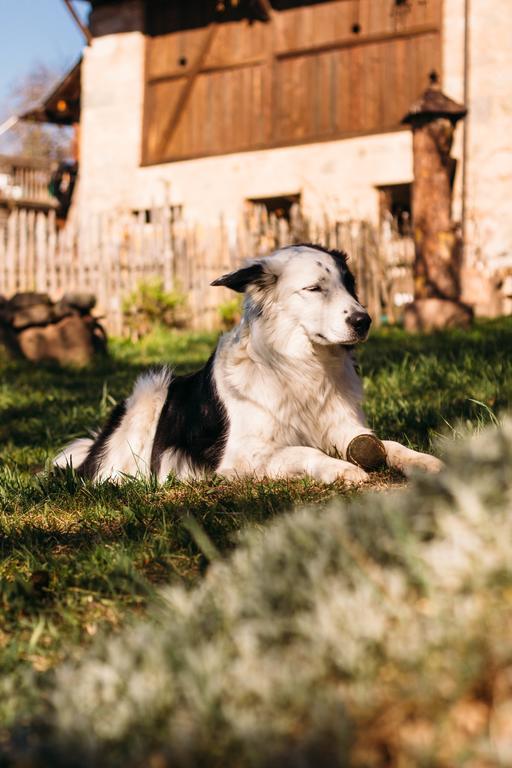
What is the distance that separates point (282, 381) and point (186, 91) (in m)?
14.8

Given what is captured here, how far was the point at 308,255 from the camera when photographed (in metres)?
4.48

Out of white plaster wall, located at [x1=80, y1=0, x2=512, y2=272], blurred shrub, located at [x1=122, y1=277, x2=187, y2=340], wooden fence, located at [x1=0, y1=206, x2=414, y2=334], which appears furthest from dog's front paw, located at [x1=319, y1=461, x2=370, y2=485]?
white plaster wall, located at [x1=80, y1=0, x2=512, y2=272]

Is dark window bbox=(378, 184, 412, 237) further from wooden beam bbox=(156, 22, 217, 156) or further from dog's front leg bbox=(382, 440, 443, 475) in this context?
dog's front leg bbox=(382, 440, 443, 475)

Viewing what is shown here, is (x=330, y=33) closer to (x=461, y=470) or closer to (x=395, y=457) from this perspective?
(x=395, y=457)

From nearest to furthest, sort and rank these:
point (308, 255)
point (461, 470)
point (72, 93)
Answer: point (461, 470) → point (308, 255) → point (72, 93)

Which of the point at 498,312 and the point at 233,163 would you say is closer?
the point at 498,312

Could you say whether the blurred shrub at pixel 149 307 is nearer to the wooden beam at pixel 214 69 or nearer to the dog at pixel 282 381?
the wooden beam at pixel 214 69

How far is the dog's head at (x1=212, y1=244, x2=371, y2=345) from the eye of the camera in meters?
4.25

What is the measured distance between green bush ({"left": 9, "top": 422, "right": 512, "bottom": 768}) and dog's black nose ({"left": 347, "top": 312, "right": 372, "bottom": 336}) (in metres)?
2.27

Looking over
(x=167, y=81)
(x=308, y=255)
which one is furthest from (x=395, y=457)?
(x=167, y=81)

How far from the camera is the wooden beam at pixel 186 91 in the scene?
58.8 feet

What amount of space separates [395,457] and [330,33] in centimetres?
1410

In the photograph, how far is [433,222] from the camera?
10305 mm

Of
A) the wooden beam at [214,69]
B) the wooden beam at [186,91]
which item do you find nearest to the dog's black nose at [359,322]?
the wooden beam at [214,69]
